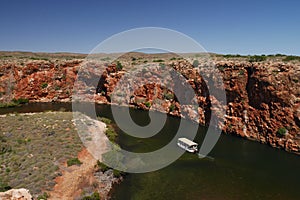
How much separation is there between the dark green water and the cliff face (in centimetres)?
459

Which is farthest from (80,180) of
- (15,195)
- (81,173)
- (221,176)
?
(221,176)

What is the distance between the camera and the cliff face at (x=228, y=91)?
4372cm

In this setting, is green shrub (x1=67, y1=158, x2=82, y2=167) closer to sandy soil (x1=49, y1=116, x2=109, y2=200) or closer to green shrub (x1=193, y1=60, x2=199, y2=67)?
sandy soil (x1=49, y1=116, x2=109, y2=200)

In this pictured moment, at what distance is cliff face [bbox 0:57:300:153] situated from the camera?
143 feet

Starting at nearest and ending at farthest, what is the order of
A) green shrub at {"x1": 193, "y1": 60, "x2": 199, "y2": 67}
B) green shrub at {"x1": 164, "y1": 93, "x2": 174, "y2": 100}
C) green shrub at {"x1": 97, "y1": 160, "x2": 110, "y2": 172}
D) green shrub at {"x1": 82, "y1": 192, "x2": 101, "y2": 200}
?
1. green shrub at {"x1": 82, "y1": 192, "x2": 101, "y2": 200}
2. green shrub at {"x1": 97, "y1": 160, "x2": 110, "y2": 172}
3. green shrub at {"x1": 193, "y1": 60, "x2": 199, "y2": 67}
4. green shrub at {"x1": 164, "y1": 93, "x2": 174, "y2": 100}

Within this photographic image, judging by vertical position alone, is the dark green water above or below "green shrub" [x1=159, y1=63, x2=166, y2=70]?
below

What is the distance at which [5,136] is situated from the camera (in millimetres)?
35594

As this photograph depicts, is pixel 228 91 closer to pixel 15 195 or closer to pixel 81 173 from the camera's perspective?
pixel 81 173

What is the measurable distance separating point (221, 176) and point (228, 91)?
2578cm

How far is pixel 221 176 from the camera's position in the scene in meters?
32.5

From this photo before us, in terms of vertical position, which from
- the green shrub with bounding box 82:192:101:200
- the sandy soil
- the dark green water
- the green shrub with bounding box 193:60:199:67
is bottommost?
the dark green water

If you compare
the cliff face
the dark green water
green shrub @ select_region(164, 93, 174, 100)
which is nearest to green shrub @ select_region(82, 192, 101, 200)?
the dark green water

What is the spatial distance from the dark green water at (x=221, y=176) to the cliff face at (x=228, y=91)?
4592 mm

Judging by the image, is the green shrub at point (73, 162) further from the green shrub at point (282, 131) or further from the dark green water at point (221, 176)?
the green shrub at point (282, 131)
